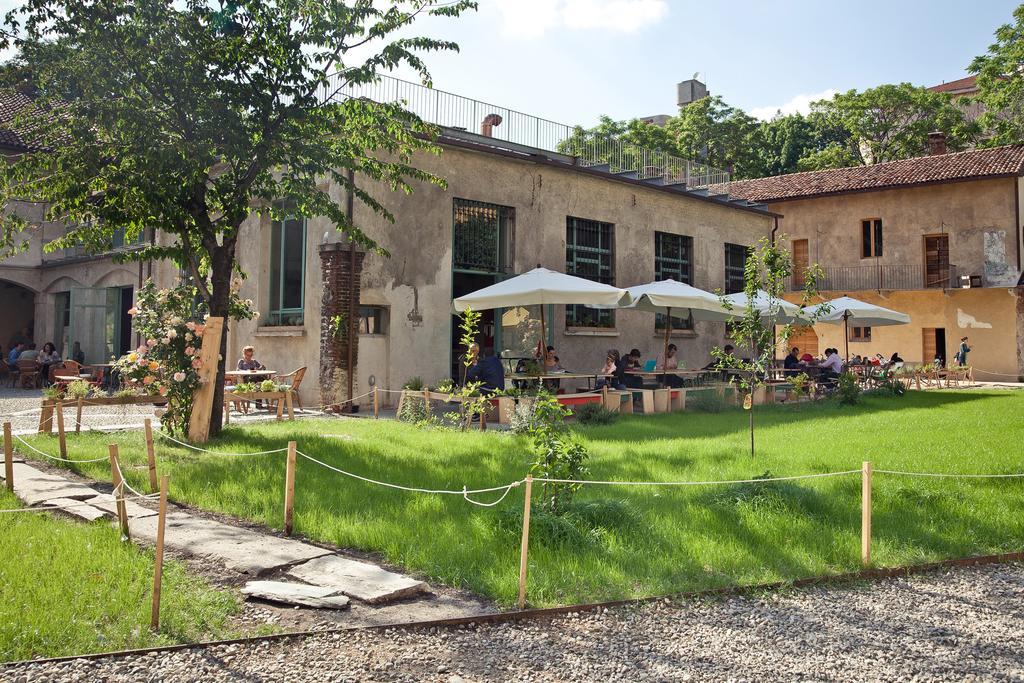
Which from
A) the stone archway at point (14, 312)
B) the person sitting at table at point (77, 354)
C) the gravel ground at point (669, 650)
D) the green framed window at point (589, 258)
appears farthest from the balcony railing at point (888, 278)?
the stone archway at point (14, 312)

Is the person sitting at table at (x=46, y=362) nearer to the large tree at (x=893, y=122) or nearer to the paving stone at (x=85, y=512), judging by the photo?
the paving stone at (x=85, y=512)

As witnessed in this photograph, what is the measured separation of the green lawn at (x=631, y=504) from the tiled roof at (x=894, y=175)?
20.7m

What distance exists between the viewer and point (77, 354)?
22.9m

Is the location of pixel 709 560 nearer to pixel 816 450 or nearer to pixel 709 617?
pixel 709 617

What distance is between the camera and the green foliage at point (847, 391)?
1697 cm

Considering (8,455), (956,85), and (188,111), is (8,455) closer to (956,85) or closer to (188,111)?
(188,111)

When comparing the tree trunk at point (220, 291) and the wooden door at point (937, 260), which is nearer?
the tree trunk at point (220, 291)

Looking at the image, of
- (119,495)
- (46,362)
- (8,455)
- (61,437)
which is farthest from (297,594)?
(46,362)

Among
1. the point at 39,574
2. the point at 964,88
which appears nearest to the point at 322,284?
the point at 39,574

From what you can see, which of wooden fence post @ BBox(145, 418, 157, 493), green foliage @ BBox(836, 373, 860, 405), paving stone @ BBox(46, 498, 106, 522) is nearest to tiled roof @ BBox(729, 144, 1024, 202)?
green foliage @ BBox(836, 373, 860, 405)

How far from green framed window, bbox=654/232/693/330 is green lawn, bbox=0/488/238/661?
53.0ft

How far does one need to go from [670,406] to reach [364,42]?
8547mm

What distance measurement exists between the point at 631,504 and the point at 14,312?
96.1 ft

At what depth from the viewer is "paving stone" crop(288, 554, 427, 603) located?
488 cm
